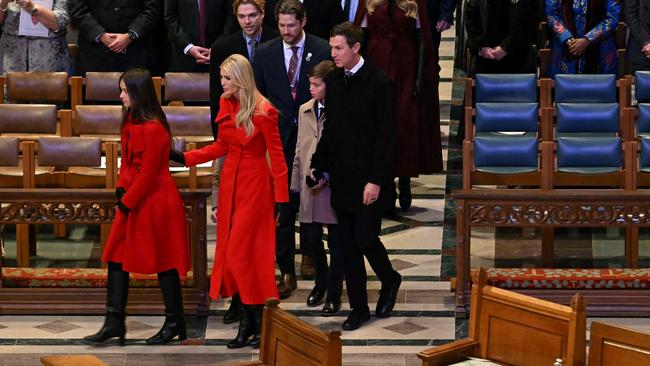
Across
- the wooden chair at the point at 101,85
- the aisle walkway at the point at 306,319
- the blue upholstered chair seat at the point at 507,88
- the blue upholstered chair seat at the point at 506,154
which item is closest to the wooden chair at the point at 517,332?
the aisle walkway at the point at 306,319

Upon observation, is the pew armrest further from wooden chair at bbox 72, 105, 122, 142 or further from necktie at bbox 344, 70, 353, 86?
wooden chair at bbox 72, 105, 122, 142

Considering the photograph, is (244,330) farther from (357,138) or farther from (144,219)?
(357,138)

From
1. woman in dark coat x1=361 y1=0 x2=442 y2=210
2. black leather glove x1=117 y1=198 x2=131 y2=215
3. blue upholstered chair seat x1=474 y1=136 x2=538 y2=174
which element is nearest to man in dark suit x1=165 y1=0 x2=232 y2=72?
woman in dark coat x1=361 y1=0 x2=442 y2=210

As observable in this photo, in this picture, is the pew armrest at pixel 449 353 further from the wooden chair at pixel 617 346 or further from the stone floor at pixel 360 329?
the stone floor at pixel 360 329

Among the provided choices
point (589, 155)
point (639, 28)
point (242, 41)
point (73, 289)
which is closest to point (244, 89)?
point (242, 41)

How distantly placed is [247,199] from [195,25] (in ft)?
8.39

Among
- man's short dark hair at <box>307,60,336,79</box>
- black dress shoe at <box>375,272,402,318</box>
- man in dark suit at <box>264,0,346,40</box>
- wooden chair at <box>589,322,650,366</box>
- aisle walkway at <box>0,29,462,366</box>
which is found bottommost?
aisle walkway at <box>0,29,462,366</box>

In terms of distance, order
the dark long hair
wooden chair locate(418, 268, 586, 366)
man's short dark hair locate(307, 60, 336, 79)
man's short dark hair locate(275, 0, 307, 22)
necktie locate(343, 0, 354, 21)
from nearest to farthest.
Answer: wooden chair locate(418, 268, 586, 366) < the dark long hair < man's short dark hair locate(307, 60, 336, 79) < man's short dark hair locate(275, 0, 307, 22) < necktie locate(343, 0, 354, 21)

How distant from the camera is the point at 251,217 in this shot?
6734 mm

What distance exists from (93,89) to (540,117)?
272 cm

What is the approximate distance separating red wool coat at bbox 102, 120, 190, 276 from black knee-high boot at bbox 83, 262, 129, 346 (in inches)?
3.0

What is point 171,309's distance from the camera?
689cm

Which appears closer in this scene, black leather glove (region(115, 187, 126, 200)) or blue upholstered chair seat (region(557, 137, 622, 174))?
black leather glove (region(115, 187, 126, 200))

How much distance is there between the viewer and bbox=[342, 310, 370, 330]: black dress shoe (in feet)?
23.3
